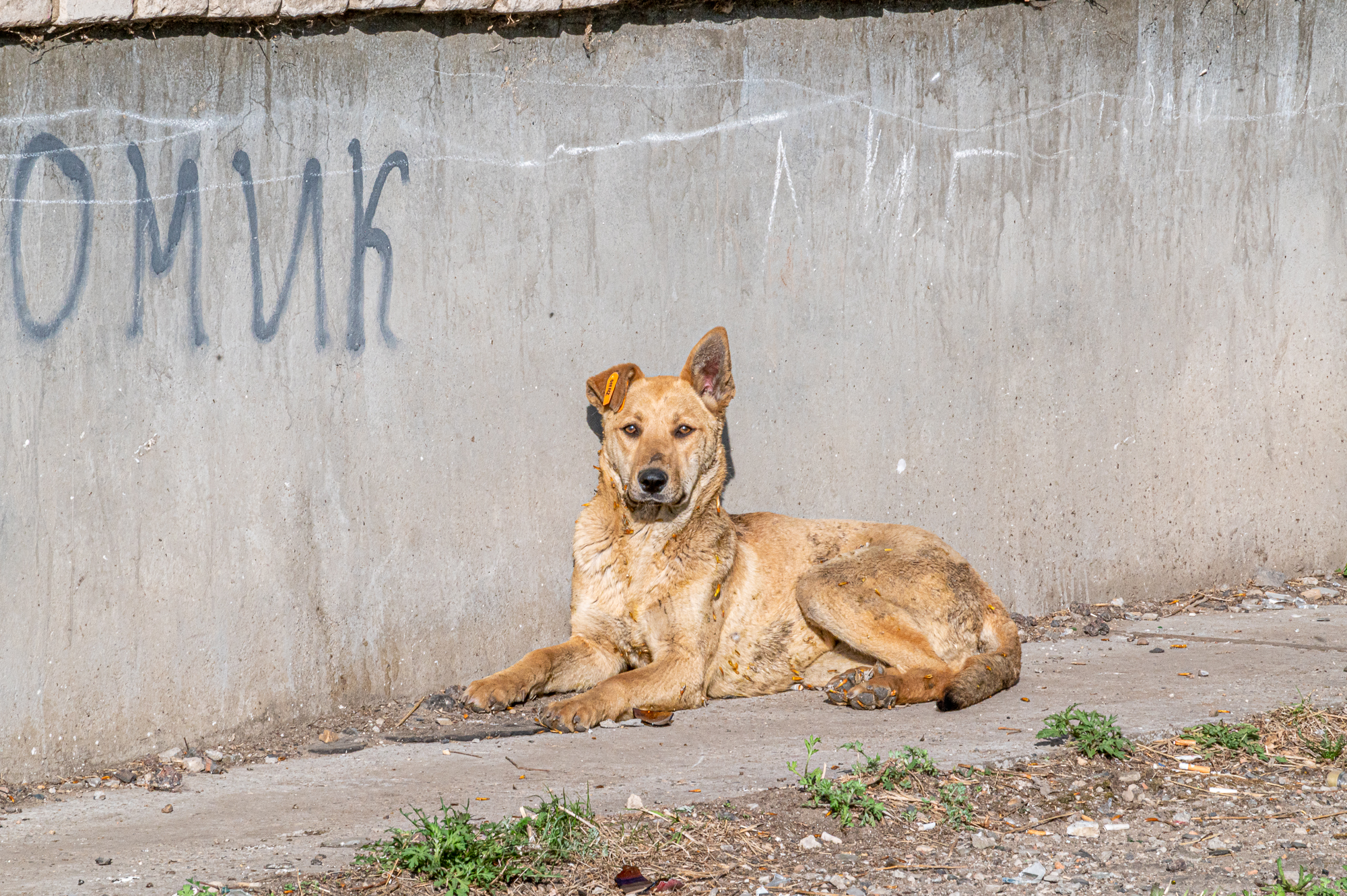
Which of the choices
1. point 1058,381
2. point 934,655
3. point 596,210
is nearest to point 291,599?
point 596,210

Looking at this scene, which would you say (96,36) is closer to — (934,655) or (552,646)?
(552,646)

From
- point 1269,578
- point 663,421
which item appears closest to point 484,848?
point 663,421

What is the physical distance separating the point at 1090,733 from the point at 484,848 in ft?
7.13

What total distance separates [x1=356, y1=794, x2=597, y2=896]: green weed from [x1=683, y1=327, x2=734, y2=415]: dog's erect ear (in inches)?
89.5

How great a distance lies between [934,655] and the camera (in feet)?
17.6

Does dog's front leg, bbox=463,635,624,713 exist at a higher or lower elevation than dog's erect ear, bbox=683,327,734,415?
lower

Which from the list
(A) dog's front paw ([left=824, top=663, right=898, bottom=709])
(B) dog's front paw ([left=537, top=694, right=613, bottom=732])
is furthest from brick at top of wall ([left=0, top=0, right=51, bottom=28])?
(A) dog's front paw ([left=824, top=663, right=898, bottom=709])

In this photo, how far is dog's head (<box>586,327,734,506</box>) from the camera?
207 inches

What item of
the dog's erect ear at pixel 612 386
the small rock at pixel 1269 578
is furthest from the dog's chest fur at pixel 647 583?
the small rock at pixel 1269 578

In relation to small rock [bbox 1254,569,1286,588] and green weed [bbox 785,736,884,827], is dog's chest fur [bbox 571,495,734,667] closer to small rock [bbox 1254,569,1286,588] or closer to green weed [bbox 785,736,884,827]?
green weed [bbox 785,736,884,827]

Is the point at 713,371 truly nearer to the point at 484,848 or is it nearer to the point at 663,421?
the point at 663,421

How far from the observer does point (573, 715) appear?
4863 mm

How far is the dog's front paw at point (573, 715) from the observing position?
4859 millimetres

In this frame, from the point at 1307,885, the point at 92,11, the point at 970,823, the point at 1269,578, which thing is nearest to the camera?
the point at 1307,885
